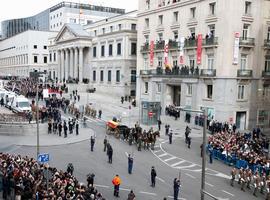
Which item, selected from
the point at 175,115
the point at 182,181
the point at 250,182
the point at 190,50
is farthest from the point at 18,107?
the point at 250,182

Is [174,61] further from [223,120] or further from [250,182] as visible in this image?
[250,182]

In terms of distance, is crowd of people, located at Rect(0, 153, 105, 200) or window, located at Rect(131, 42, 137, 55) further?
window, located at Rect(131, 42, 137, 55)

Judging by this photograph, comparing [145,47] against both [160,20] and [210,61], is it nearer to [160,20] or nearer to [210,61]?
[160,20]

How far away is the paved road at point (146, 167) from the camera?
2311 cm

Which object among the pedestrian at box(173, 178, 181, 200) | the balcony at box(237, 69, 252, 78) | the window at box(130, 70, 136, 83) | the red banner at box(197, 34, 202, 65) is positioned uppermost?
the red banner at box(197, 34, 202, 65)

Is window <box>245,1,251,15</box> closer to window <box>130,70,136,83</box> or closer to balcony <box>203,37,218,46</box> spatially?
balcony <box>203,37,218,46</box>

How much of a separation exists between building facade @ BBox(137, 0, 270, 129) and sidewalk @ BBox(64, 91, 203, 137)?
3.00m

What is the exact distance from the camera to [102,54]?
3071 inches

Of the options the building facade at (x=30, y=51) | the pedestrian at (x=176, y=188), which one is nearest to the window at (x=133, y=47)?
the pedestrian at (x=176, y=188)

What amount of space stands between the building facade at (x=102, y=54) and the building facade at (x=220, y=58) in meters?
15.2

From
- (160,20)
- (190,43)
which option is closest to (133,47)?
(160,20)

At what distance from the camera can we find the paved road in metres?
23.1

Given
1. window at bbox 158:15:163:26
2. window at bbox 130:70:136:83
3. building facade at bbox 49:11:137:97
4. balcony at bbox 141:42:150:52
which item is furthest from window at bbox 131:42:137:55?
window at bbox 158:15:163:26

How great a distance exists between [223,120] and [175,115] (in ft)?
23.6
